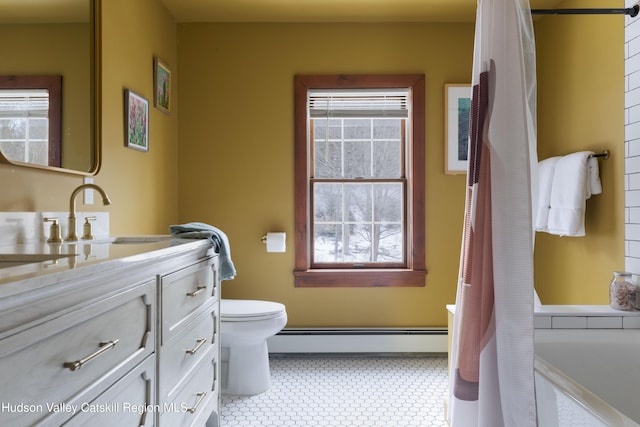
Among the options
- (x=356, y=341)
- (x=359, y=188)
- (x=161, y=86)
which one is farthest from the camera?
(x=359, y=188)

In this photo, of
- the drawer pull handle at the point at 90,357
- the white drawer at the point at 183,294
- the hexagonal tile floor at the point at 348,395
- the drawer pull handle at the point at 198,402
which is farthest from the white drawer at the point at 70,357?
the hexagonal tile floor at the point at 348,395

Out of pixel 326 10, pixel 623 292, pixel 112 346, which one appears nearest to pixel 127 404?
pixel 112 346

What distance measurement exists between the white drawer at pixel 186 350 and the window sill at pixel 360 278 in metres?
1.26

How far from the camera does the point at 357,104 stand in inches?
130

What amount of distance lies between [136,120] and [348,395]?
1989 mm

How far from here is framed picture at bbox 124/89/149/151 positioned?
241 cm

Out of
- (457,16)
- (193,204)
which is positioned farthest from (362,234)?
(457,16)

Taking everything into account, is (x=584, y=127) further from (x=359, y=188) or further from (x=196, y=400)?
(x=196, y=400)

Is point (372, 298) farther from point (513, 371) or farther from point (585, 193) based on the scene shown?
point (513, 371)

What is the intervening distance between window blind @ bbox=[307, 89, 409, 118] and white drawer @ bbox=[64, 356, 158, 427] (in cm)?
238

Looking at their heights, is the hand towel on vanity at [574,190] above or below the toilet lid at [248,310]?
above

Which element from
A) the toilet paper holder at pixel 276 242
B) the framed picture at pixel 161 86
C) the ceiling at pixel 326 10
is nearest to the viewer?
the framed picture at pixel 161 86

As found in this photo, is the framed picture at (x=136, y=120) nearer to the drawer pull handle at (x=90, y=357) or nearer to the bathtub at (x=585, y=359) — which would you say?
the drawer pull handle at (x=90, y=357)

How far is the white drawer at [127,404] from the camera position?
960 millimetres
